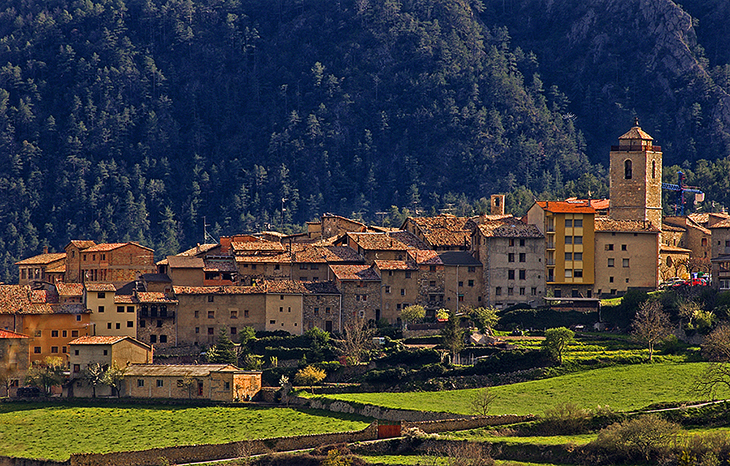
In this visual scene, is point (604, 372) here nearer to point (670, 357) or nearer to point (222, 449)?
point (670, 357)

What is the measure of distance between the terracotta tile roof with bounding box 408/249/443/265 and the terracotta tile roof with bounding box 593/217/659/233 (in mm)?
13660

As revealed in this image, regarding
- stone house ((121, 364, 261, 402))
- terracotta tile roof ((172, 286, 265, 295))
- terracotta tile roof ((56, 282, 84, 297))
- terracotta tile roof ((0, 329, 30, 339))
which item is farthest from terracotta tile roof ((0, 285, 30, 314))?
stone house ((121, 364, 261, 402))

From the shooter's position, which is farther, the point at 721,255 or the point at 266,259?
the point at 266,259

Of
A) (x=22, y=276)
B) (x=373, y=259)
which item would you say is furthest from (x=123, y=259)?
(x=373, y=259)

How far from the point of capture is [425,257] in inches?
4747

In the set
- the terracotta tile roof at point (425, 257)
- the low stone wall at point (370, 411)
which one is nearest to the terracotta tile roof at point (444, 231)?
the terracotta tile roof at point (425, 257)

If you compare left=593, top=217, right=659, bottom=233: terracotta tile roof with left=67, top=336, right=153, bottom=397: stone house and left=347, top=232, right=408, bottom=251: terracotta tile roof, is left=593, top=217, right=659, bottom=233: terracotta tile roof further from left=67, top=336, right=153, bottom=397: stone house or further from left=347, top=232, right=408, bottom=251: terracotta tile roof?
left=67, top=336, right=153, bottom=397: stone house

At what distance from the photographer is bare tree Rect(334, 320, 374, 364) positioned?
107m

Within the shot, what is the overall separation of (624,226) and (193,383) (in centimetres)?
4023

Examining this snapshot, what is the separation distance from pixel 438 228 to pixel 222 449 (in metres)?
51.5

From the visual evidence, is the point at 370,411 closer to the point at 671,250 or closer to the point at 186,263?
the point at 186,263

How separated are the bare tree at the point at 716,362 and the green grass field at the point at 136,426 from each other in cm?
2211

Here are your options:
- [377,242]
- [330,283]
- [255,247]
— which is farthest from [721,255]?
[255,247]

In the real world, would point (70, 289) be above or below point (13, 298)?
above
